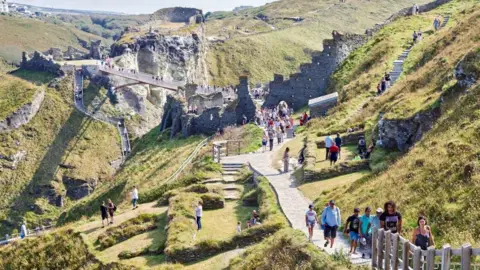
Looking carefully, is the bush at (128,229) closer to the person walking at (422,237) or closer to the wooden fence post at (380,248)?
the wooden fence post at (380,248)

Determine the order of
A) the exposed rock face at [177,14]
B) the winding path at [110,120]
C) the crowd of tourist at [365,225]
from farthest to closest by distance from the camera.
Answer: the exposed rock face at [177,14] < the winding path at [110,120] < the crowd of tourist at [365,225]

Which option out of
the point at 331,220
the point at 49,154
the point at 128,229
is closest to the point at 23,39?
the point at 49,154

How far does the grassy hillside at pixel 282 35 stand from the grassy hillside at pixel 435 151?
60.2m

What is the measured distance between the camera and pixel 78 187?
59.8 m

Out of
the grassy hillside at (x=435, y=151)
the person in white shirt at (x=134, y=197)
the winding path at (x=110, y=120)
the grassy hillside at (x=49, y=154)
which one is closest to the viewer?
the grassy hillside at (x=435, y=151)

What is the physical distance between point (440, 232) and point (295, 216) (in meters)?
6.78

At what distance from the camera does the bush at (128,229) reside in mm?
22312

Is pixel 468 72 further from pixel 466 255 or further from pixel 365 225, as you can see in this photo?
pixel 466 255

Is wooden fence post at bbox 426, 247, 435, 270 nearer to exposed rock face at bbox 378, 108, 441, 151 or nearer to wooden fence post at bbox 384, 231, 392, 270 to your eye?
wooden fence post at bbox 384, 231, 392, 270

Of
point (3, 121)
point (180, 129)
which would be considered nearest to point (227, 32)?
point (3, 121)

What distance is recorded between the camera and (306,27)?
122m

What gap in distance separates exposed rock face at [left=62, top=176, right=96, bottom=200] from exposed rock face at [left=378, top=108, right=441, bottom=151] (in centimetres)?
4123

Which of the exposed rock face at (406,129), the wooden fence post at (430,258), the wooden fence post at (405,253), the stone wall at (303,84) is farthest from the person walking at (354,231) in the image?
the stone wall at (303,84)

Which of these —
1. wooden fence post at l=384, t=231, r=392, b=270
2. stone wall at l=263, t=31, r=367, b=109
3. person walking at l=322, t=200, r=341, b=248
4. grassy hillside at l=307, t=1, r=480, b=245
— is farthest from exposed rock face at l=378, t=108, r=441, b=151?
stone wall at l=263, t=31, r=367, b=109
